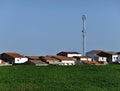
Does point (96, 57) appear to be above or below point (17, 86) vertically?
above

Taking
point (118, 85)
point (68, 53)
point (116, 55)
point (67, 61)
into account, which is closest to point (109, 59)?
point (116, 55)

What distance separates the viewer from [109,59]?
10519 cm

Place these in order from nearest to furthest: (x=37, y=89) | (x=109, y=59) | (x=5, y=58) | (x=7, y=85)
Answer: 1. (x=37, y=89)
2. (x=7, y=85)
3. (x=5, y=58)
4. (x=109, y=59)

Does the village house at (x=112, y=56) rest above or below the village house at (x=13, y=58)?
above

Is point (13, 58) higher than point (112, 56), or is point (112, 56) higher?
point (112, 56)

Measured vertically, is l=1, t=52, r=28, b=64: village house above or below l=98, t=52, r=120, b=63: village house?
below

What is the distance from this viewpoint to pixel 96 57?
106m

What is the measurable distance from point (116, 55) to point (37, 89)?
8863 cm

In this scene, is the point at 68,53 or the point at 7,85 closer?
the point at 7,85

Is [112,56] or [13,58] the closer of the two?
[13,58]

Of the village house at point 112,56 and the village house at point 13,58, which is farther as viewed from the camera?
the village house at point 112,56

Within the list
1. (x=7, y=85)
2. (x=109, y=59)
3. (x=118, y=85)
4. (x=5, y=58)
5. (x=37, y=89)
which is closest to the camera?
(x=37, y=89)

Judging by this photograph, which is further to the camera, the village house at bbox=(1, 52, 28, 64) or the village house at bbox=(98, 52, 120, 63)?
the village house at bbox=(98, 52, 120, 63)

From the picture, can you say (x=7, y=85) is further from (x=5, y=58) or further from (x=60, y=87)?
(x=5, y=58)
